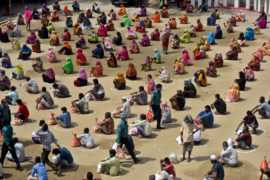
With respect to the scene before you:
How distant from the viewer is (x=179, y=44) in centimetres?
2947

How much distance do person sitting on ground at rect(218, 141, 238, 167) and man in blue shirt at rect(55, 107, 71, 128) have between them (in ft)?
20.4

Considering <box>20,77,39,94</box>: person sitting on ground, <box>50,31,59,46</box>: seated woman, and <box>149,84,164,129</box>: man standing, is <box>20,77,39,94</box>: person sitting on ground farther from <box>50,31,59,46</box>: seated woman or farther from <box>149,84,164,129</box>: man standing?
<box>50,31,59,46</box>: seated woman

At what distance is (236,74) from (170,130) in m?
7.45

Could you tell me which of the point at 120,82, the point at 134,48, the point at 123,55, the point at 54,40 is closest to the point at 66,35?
the point at 54,40

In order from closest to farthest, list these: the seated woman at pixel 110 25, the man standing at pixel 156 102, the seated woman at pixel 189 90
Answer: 1. the man standing at pixel 156 102
2. the seated woman at pixel 189 90
3. the seated woman at pixel 110 25

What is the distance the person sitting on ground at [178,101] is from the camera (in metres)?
20.5

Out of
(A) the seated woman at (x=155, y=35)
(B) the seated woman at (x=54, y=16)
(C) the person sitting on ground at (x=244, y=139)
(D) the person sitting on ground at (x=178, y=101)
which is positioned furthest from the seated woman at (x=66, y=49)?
(C) the person sitting on ground at (x=244, y=139)

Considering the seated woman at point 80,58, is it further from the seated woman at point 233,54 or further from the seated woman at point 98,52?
the seated woman at point 233,54

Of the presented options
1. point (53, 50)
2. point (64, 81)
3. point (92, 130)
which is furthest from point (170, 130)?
point (53, 50)

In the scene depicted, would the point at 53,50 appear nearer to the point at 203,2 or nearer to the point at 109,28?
the point at 109,28

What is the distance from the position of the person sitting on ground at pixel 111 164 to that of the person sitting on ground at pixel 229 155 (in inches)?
132

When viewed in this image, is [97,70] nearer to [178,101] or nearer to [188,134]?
[178,101]

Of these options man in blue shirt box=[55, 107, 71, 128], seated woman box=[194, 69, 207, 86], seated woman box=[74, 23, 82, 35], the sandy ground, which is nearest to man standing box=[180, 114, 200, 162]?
the sandy ground

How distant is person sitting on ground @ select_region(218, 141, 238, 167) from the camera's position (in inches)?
628
